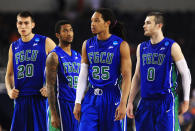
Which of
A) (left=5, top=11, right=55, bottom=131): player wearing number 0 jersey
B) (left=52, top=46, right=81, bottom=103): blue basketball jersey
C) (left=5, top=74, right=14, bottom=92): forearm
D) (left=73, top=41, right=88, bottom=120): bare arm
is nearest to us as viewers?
(left=73, top=41, right=88, bottom=120): bare arm

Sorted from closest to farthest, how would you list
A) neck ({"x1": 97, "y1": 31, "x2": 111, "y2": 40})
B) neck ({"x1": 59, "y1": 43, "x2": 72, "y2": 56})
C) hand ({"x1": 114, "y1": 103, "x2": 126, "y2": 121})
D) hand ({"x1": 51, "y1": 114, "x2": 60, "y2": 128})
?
hand ({"x1": 114, "y1": 103, "x2": 126, "y2": 121}) < neck ({"x1": 97, "y1": 31, "x2": 111, "y2": 40}) < hand ({"x1": 51, "y1": 114, "x2": 60, "y2": 128}) < neck ({"x1": 59, "y1": 43, "x2": 72, "y2": 56})

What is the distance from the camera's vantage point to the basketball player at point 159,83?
5.21m

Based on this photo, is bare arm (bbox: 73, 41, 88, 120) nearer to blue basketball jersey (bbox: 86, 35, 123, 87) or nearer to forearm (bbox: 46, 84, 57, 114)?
blue basketball jersey (bbox: 86, 35, 123, 87)

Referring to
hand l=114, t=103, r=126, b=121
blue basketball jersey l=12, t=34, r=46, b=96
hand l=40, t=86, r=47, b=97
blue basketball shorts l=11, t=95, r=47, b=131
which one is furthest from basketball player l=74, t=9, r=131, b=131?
blue basketball shorts l=11, t=95, r=47, b=131

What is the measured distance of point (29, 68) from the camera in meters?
5.88

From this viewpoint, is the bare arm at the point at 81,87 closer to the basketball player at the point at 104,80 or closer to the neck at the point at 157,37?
the basketball player at the point at 104,80

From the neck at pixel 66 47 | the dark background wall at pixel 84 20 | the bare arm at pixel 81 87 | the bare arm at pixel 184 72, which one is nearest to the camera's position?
the bare arm at pixel 81 87

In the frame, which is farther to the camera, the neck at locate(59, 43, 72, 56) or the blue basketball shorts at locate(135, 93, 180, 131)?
the neck at locate(59, 43, 72, 56)

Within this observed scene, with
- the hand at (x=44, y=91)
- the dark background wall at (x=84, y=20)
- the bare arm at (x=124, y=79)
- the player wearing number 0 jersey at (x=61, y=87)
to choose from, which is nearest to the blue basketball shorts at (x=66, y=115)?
the player wearing number 0 jersey at (x=61, y=87)

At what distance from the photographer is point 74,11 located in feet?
52.2

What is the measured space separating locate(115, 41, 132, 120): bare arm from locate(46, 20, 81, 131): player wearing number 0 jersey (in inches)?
39.0

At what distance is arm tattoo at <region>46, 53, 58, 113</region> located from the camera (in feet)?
17.9

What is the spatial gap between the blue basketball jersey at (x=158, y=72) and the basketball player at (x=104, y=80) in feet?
1.51

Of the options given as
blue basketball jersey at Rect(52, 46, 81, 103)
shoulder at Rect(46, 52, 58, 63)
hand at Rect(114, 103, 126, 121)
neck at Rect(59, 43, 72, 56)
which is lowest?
hand at Rect(114, 103, 126, 121)
